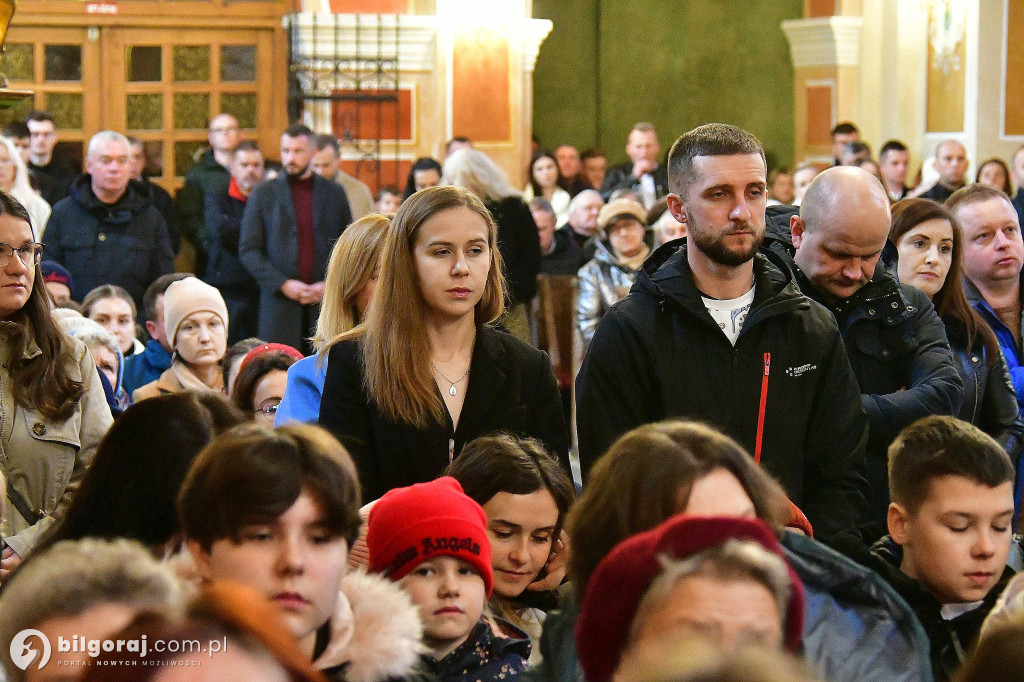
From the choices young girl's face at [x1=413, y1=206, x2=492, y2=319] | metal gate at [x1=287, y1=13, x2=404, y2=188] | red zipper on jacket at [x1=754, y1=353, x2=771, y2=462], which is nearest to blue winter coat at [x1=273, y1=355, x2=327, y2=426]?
young girl's face at [x1=413, y1=206, x2=492, y2=319]

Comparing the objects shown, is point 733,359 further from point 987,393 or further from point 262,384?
point 262,384

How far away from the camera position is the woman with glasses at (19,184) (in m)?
7.66

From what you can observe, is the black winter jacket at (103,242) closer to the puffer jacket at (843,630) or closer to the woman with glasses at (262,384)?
the woman with glasses at (262,384)

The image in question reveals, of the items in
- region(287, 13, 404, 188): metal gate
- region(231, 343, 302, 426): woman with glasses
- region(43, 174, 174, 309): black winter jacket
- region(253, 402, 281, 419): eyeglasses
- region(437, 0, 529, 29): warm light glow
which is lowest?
region(253, 402, 281, 419): eyeglasses

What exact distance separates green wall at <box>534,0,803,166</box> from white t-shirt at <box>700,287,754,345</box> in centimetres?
1282

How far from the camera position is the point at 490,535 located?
11.5ft

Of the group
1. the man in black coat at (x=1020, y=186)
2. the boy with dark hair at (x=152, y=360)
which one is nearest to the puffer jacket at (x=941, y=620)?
the boy with dark hair at (x=152, y=360)

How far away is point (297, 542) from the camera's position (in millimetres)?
2396

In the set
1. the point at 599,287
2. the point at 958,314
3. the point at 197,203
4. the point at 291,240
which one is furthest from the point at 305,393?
the point at 197,203

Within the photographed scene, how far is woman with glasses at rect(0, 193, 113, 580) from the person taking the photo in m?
3.96

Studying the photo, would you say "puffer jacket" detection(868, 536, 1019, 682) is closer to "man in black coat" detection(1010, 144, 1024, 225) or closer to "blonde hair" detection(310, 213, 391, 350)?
"blonde hair" detection(310, 213, 391, 350)

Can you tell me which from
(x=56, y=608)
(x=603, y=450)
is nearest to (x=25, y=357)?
(x=603, y=450)

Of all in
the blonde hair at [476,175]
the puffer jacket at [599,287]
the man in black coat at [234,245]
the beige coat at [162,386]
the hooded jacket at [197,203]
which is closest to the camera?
the beige coat at [162,386]

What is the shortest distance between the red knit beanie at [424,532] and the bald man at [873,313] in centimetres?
144
